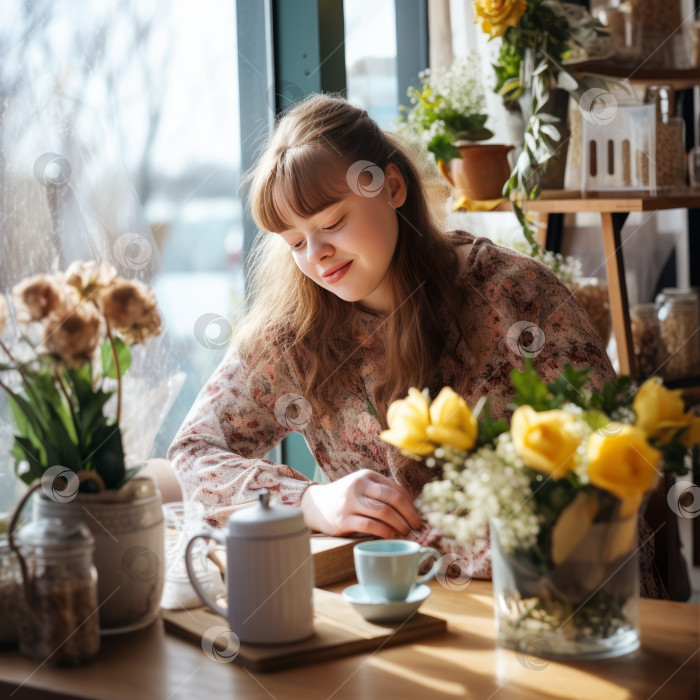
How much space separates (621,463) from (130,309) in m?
0.49

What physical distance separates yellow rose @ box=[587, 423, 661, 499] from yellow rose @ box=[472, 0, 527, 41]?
5.30ft

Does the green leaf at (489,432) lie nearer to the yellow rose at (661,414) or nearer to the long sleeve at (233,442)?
the yellow rose at (661,414)

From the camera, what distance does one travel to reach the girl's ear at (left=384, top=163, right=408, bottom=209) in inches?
61.9

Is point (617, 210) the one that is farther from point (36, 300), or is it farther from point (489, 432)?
point (36, 300)

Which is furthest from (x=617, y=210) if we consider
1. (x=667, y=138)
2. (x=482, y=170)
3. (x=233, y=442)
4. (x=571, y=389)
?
(x=571, y=389)

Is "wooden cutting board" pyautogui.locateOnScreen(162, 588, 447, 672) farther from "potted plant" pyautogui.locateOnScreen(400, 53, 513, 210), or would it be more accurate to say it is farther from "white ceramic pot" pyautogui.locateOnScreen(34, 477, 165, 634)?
"potted plant" pyautogui.locateOnScreen(400, 53, 513, 210)

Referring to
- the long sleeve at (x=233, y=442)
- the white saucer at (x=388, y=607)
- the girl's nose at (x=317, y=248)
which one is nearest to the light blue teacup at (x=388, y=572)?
the white saucer at (x=388, y=607)

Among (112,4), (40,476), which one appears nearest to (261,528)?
(40,476)

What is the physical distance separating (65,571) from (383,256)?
822 millimetres

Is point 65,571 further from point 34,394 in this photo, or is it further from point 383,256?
point 383,256

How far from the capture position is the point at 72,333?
34.3 inches

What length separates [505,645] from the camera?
2.83 ft

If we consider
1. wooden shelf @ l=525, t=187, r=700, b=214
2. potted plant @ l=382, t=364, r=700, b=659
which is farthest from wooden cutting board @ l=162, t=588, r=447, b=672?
wooden shelf @ l=525, t=187, r=700, b=214

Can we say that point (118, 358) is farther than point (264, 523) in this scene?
Yes
